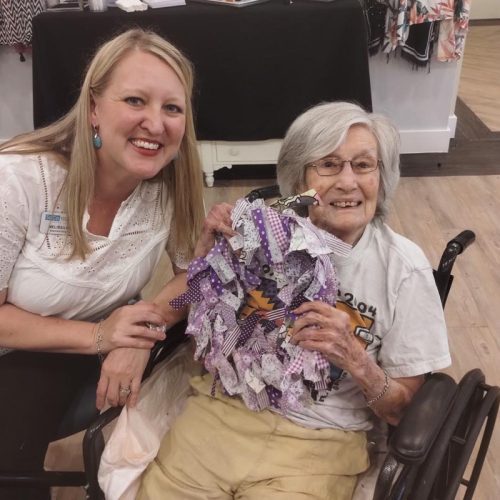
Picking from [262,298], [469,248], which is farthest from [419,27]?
[262,298]

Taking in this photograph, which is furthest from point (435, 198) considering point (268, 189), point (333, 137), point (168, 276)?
point (333, 137)

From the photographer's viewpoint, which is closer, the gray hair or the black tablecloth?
the gray hair

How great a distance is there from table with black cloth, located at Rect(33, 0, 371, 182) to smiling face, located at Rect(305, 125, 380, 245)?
1.79m

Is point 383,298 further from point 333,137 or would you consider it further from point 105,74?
point 105,74

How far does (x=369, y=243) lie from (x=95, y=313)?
66 centimetres

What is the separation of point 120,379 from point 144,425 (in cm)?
12

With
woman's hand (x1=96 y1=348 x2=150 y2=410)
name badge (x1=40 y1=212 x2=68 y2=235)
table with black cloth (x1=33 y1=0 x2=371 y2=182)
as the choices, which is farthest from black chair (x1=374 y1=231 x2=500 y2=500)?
table with black cloth (x1=33 y1=0 x2=371 y2=182)

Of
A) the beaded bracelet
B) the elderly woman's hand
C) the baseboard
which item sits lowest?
the baseboard

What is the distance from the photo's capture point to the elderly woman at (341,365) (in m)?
1.08

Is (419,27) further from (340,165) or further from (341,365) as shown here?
(341,365)

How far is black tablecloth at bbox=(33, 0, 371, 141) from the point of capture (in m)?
2.72

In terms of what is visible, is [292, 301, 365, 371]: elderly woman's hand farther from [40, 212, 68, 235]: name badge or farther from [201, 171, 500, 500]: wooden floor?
[201, 171, 500, 500]: wooden floor

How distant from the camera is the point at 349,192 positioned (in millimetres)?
1121

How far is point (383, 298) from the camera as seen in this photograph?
1.11 meters
